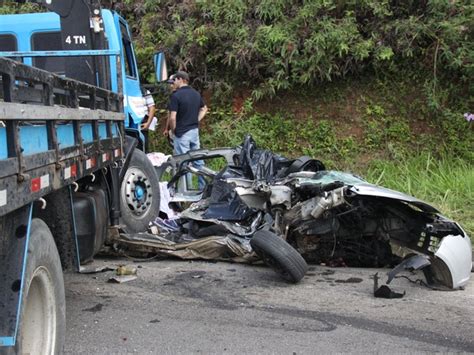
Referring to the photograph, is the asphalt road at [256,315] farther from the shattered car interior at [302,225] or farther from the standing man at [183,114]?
the standing man at [183,114]

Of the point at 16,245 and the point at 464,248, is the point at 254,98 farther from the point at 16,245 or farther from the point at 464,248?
the point at 16,245

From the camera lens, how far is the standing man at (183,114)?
8.59 metres

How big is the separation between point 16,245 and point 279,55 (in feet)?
27.1

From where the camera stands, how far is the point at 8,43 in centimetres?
654

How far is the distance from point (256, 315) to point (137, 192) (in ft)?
8.02

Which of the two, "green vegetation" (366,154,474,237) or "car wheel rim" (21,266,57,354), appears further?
"green vegetation" (366,154,474,237)

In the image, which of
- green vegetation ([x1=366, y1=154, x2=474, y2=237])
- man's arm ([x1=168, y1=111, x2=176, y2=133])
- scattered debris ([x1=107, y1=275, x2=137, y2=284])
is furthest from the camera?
man's arm ([x1=168, y1=111, x2=176, y2=133])

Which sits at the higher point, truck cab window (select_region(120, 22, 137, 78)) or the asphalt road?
truck cab window (select_region(120, 22, 137, 78))

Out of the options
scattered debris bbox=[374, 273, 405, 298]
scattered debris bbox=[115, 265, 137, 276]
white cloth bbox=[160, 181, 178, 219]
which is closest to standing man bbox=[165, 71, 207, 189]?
white cloth bbox=[160, 181, 178, 219]

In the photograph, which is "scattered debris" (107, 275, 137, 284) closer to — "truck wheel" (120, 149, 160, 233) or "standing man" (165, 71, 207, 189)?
"truck wheel" (120, 149, 160, 233)

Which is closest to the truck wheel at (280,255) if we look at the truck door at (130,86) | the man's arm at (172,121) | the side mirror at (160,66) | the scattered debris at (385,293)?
the scattered debris at (385,293)

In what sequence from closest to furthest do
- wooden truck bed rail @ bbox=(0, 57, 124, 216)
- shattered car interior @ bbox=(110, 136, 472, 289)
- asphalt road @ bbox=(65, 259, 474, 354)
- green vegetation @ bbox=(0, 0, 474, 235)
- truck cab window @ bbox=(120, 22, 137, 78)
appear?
wooden truck bed rail @ bbox=(0, 57, 124, 216)
asphalt road @ bbox=(65, 259, 474, 354)
shattered car interior @ bbox=(110, 136, 472, 289)
truck cab window @ bbox=(120, 22, 137, 78)
green vegetation @ bbox=(0, 0, 474, 235)

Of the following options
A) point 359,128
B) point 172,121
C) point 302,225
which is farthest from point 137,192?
point 359,128

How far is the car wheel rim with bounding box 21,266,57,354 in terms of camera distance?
2.86 m
